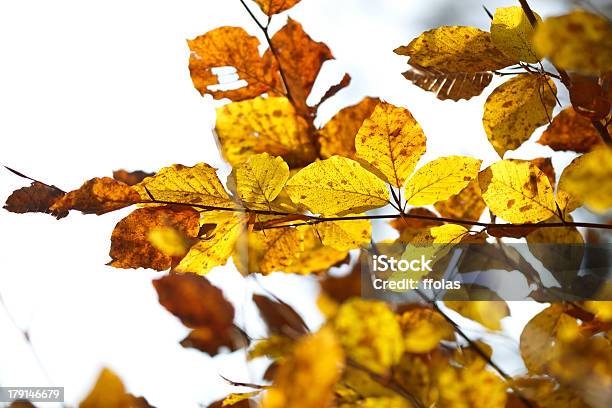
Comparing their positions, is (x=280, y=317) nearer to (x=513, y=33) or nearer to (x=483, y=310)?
(x=483, y=310)

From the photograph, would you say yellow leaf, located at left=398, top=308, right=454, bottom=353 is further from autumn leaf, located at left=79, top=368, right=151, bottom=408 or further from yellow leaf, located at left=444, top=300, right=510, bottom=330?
autumn leaf, located at left=79, top=368, right=151, bottom=408

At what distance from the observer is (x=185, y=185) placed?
435 millimetres

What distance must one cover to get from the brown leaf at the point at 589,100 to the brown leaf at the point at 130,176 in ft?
1.19

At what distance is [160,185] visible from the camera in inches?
17.0

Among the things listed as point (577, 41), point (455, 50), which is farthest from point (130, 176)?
point (577, 41)

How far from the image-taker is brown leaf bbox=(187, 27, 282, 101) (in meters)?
0.56

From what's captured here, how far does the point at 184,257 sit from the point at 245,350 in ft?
0.60

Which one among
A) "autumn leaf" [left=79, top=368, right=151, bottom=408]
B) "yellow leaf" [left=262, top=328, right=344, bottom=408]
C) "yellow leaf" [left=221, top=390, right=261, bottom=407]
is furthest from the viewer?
"yellow leaf" [left=221, top=390, right=261, bottom=407]

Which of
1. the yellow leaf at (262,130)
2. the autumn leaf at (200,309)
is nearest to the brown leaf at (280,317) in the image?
the autumn leaf at (200,309)

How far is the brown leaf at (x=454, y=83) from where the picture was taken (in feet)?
1.54

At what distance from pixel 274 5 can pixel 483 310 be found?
0.41 metres

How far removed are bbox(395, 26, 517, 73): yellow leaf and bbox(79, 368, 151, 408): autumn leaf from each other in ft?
1.05

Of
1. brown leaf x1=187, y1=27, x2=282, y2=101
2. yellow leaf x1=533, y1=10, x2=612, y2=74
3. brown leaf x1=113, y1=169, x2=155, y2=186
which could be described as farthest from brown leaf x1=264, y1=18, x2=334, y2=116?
yellow leaf x1=533, y1=10, x2=612, y2=74

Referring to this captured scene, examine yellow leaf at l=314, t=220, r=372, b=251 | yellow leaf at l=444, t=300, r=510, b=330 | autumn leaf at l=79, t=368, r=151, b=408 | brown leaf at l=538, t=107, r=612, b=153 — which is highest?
brown leaf at l=538, t=107, r=612, b=153
